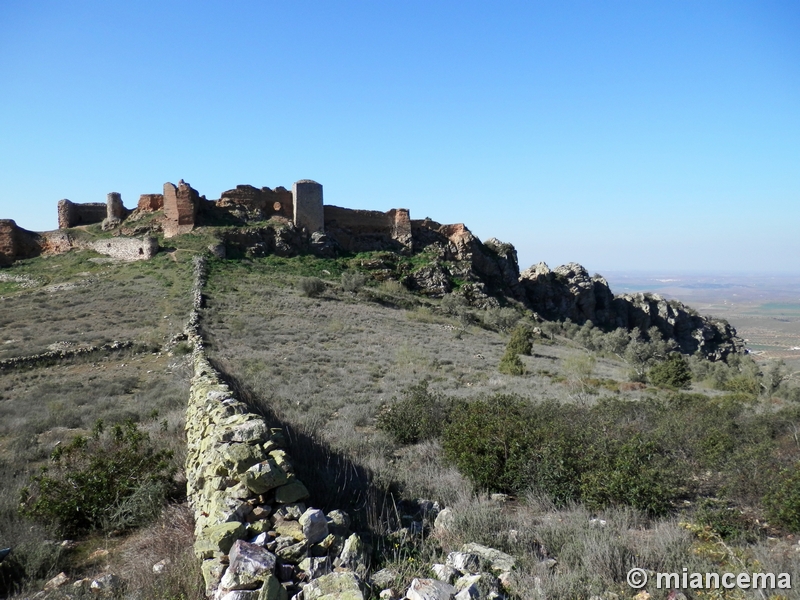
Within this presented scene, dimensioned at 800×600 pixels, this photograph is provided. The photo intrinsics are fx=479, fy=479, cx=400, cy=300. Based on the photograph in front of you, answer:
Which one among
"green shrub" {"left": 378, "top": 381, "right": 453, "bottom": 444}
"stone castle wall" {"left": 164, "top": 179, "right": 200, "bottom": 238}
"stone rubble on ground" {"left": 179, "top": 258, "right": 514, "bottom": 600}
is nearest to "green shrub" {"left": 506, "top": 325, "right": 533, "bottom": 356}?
"green shrub" {"left": 378, "top": 381, "right": 453, "bottom": 444}

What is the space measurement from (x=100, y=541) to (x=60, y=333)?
14.4 m

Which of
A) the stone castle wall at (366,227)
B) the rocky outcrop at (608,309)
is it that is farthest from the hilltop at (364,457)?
the rocky outcrop at (608,309)

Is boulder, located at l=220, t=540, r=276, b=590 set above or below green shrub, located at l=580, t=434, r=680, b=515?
above

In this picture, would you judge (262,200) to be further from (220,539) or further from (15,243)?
(220,539)

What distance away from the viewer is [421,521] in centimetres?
408

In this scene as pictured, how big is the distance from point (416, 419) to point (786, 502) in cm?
457

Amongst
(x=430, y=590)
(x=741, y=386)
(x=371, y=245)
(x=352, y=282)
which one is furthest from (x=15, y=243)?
(x=741, y=386)

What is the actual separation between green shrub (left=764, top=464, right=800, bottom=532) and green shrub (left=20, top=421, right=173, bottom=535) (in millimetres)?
5609

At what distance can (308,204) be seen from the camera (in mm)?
34031

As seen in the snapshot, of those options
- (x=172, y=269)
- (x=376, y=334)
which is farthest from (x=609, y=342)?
(x=172, y=269)

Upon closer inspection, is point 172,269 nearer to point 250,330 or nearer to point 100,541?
point 250,330

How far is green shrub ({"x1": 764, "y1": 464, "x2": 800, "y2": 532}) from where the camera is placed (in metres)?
4.20

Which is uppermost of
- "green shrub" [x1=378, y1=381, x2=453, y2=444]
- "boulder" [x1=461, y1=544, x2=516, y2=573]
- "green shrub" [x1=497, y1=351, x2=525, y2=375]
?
"boulder" [x1=461, y1=544, x2=516, y2=573]

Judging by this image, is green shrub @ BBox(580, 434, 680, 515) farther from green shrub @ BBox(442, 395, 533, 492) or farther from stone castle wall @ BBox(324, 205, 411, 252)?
stone castle wall @ BBox(324, 205, 411, 252)
